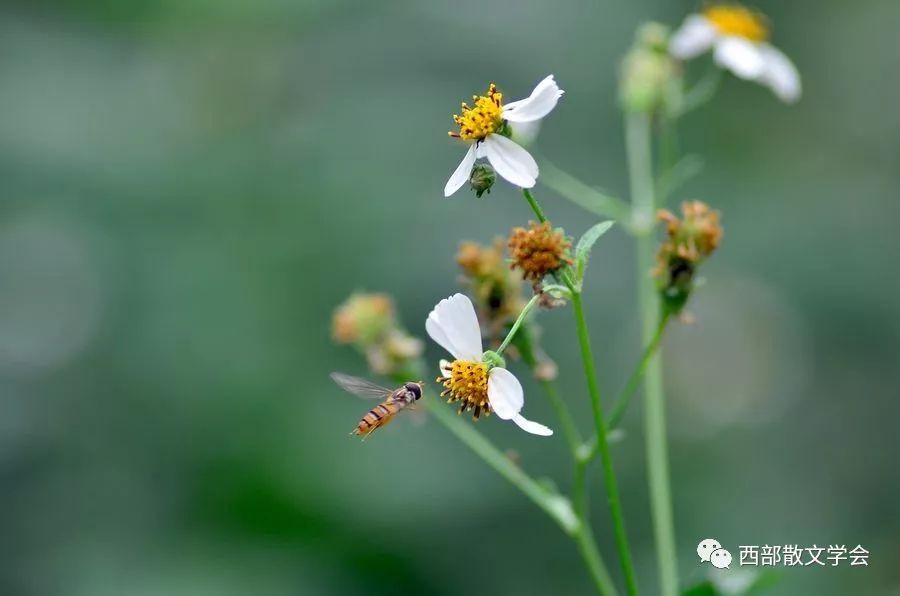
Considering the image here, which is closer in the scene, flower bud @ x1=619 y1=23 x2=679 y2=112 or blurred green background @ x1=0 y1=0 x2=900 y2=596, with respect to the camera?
flower bud @ x1=619 y1=23 x2=679 y2=112

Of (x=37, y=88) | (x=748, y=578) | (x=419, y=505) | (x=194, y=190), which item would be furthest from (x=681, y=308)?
(x=37, y=88)

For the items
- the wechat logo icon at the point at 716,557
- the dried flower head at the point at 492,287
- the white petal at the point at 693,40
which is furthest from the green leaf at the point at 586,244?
the white petal at the point at 693,40

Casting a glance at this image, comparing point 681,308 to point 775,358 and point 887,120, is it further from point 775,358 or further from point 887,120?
point 887,120

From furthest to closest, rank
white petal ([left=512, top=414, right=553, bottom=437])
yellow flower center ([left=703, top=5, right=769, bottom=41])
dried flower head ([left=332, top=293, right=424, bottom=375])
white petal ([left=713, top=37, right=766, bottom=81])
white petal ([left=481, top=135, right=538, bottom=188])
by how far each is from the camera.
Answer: yellow flower center ([left=703, top=5, right=769, bottom=41]) → white petal ([left=713, top=37, right=766, bottom=81]) → dried flower head ([left=332, top=293, right=424, bottom=375]) → white petal ([left=481, top=135, right=538, bottom=188]) → white petal ([left=512, top=414, right=553, bottom=437])

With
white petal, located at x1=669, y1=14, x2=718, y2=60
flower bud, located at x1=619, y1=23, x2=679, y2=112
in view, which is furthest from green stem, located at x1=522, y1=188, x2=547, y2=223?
white petal, located at x1=669, y1=14, x2=718, y2=60

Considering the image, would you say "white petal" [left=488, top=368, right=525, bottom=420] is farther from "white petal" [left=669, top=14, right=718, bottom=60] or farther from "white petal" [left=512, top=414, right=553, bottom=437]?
"white petal" [left=669, top=14, right=718, bottom=60]

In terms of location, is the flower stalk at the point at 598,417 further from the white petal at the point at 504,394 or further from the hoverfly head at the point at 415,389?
the hoverfly head at the point at 415,389

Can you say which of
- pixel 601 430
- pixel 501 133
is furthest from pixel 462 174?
pixel 601 430
